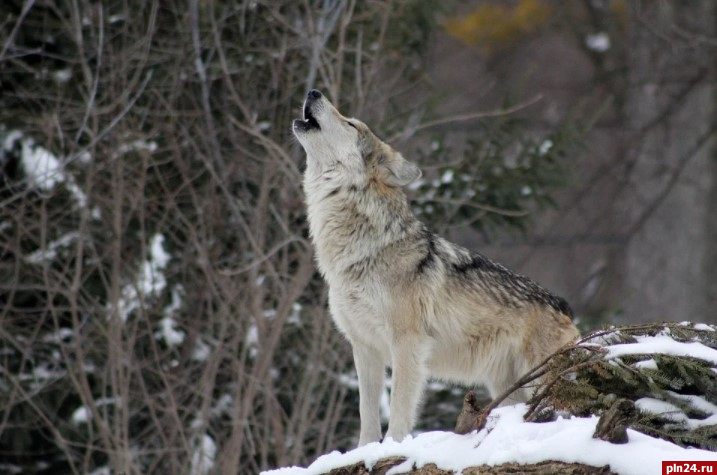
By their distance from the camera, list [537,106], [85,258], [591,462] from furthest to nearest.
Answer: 1. [537,106]
2. [85,258]
3. [591,462]

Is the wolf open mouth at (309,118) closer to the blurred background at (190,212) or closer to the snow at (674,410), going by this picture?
the blurred background at (190,212)

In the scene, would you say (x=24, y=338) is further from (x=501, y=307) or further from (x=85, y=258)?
(x=501, y=307)

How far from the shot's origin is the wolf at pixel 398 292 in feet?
21.5

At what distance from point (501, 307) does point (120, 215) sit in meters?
4.31

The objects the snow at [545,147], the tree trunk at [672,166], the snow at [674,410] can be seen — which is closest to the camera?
the snow at [674,410]

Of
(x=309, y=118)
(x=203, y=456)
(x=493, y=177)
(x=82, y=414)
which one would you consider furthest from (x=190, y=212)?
(x=309, y=118)

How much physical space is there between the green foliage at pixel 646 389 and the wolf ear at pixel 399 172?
2336 mm

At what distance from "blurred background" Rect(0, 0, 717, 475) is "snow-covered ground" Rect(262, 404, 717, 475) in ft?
14.2

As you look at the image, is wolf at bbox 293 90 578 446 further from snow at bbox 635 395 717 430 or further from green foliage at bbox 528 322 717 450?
snow at bbox 635 395 717 430

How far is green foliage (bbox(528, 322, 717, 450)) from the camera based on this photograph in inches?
185

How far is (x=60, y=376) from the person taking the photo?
9.98m

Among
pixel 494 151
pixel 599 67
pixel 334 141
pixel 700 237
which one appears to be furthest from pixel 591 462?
pixel 599 67

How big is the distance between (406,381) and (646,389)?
1.93 meters

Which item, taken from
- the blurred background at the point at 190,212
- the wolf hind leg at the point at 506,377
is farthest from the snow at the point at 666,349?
the blurred background at the point at 190,212
